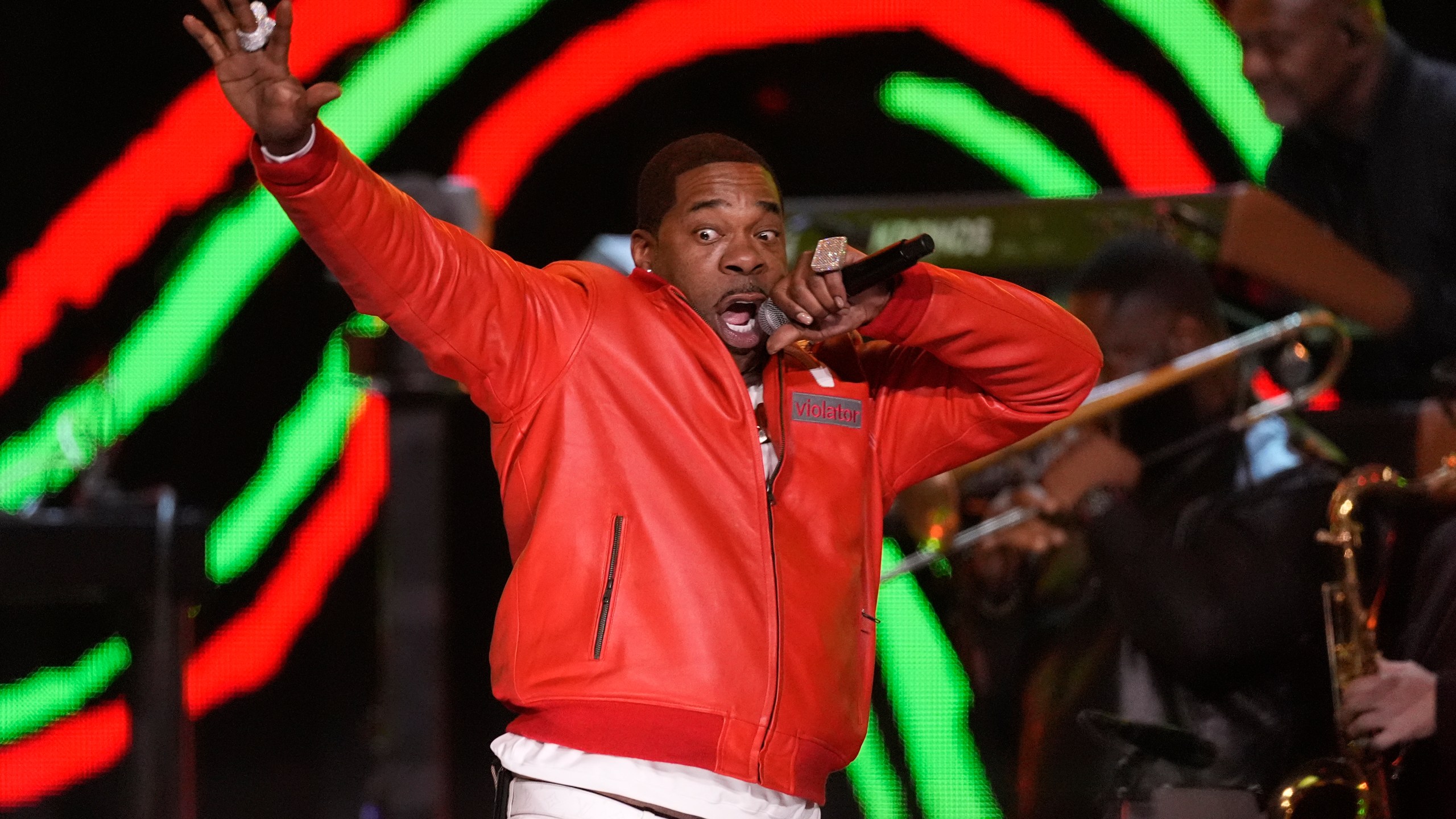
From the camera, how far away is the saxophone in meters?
2.93

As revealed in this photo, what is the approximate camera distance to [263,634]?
13.0 feet

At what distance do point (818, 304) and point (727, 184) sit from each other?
359 mm

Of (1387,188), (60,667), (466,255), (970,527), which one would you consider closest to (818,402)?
(466,255)

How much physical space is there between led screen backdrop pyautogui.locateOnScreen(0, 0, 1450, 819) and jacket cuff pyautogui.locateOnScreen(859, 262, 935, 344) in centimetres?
181

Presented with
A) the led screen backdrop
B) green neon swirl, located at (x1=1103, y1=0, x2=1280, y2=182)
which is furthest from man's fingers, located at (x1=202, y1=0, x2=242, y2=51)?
green neon swirl, located at (x1=1103, y1=0, x2=1280, y2=182)

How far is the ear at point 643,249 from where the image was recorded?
226 centimetres

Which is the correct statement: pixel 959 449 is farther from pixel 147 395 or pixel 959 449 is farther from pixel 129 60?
pixel 129 60

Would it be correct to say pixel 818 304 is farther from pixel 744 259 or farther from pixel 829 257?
pixel 744 259

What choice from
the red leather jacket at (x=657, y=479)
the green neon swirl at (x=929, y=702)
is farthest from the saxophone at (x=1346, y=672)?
the red leather jacket at (x=657, y=479)

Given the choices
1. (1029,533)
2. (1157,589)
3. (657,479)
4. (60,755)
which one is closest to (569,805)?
(657,479)

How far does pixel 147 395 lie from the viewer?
3.89 meters

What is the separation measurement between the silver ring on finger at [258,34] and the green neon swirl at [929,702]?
91.4 inches

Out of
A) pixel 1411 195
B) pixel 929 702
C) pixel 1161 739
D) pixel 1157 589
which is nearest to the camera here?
pixel 1161 739

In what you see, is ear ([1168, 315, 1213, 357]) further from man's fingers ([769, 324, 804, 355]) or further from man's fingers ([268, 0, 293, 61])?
man's fingers ([268, 0, 293, 61])
